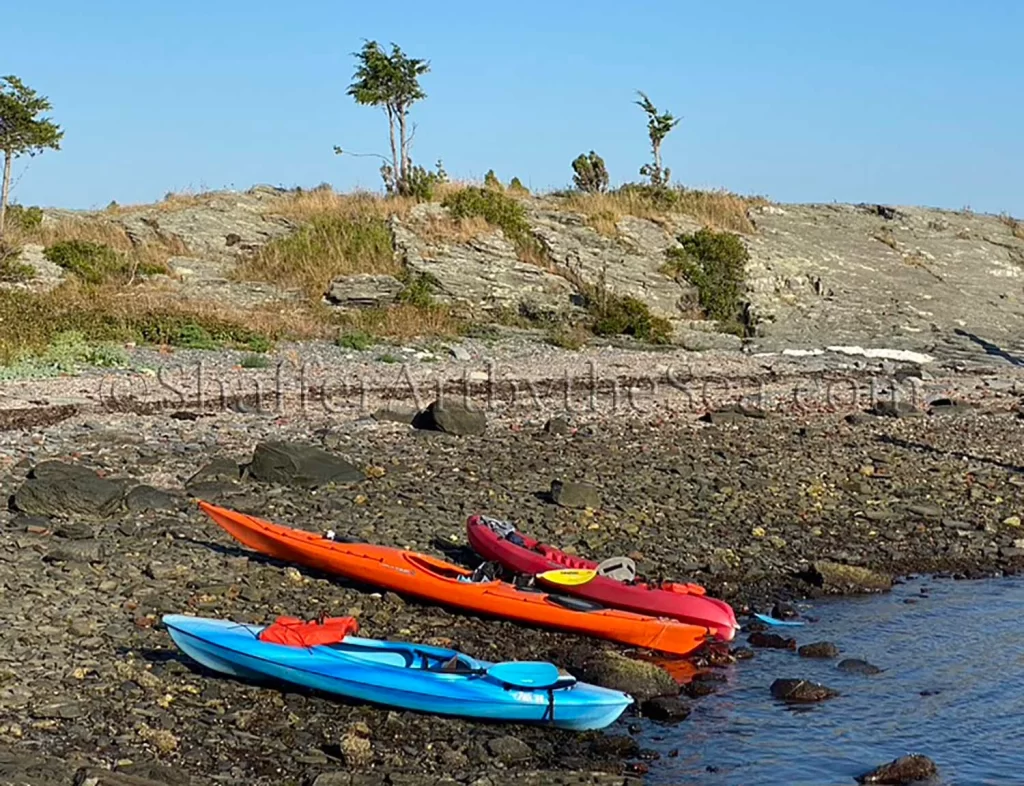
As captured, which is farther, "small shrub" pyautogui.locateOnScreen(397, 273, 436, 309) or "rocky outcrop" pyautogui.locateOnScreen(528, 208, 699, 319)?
"rocky outcrop" pyautogui.locateOnScreen(528, 208, 699, 319)

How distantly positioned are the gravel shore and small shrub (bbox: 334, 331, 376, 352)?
3654mm

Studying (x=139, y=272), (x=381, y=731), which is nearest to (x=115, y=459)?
(x=381, y=731)

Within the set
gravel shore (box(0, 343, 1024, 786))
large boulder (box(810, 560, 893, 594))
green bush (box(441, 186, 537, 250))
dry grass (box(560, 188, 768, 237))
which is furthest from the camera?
dry grass (box(560, 188, 768, 237))

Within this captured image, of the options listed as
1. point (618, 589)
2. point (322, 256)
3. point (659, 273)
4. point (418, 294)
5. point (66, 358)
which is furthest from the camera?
point (659, 273)

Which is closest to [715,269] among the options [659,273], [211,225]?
[659,273]

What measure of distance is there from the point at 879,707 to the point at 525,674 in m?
2.79

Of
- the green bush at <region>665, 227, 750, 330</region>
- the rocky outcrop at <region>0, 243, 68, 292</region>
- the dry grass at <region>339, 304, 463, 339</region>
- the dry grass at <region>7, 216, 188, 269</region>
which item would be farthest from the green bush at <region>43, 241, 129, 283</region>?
the green bush at <region>665, 227, 750, 330</region>

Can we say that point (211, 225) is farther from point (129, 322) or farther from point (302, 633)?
point (302, 633)

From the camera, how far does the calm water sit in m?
8.11

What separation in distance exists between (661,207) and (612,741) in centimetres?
3228

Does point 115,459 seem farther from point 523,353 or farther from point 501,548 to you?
point 523,353

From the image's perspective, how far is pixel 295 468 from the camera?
13109 mm

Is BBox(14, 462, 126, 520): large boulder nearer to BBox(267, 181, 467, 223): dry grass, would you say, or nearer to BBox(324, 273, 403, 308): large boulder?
BBox(324, 273, 403, 308): large boulder

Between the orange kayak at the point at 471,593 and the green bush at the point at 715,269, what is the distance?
24.3 metres
